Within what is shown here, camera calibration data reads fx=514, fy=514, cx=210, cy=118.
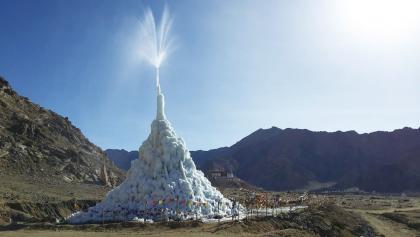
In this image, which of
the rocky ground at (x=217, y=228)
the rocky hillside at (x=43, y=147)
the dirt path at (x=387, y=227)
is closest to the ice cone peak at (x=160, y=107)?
the rocky ground at (x=217, y=228)

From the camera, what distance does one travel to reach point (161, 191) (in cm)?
6981

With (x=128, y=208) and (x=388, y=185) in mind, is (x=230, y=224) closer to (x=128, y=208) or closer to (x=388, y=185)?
(x=128, y=208)

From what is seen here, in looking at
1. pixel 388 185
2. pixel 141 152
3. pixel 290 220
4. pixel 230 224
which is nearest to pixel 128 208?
pixel 141 152

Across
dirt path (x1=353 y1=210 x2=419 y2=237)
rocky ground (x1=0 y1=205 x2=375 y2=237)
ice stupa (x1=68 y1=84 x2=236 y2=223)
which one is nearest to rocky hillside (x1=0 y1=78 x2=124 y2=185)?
ice stupa (x1=68 y1=84 x2=236 y2=223)

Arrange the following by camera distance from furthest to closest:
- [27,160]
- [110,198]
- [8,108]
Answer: [8,108] < [27,160] < [110,198]

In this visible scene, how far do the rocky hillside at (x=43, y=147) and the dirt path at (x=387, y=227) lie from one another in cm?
6525

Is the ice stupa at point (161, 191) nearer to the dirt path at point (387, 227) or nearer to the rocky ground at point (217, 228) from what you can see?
the rocky ground at point (217, 228)

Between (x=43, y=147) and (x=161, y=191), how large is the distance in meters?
64.5

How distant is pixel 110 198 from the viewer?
238 ft

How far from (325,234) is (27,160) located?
73.6 meters

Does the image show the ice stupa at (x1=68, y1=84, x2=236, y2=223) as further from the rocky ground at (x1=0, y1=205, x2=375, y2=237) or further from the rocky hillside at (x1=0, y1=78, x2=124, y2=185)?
the rocky hillside at (x1=0, y1=78, x2=124, y2=185)

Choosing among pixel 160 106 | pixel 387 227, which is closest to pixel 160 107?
pixel 160 106

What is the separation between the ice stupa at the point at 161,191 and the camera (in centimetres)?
6738

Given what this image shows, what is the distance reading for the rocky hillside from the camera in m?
114
